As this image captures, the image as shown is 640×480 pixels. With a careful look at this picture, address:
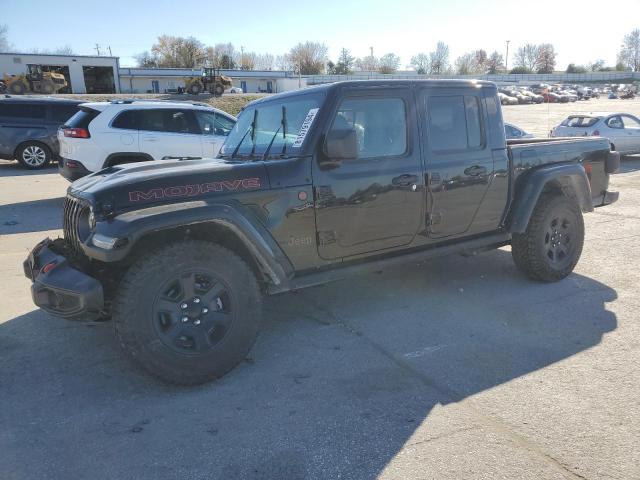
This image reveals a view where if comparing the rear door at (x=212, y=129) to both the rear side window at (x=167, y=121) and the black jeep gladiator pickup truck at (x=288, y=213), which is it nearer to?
the rear side window at (x=167, y=121)

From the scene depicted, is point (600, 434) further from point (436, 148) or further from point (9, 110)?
point (9, 110)

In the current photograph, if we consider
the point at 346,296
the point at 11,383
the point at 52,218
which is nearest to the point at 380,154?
the point at 346,296

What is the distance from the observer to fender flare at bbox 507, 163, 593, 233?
15.6 feet

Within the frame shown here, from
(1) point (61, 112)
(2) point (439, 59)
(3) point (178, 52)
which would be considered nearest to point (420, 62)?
(2) point (439, 59)

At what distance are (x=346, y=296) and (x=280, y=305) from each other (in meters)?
0.66

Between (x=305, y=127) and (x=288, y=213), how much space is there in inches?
27.2

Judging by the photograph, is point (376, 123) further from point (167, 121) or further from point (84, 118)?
point (84, 118)

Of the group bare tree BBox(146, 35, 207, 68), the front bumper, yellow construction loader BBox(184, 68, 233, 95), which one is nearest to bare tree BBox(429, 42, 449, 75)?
bare tree BBox(146, 35, 207, 68)

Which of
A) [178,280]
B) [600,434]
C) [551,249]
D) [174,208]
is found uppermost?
[174,208]

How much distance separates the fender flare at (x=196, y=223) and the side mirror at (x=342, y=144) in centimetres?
73

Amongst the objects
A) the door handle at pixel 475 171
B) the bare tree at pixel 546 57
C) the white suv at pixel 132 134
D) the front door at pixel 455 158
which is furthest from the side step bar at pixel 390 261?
the bare tree at pixel 546 57

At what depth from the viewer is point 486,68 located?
144 m

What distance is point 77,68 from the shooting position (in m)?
52.7

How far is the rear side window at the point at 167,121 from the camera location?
914cm
